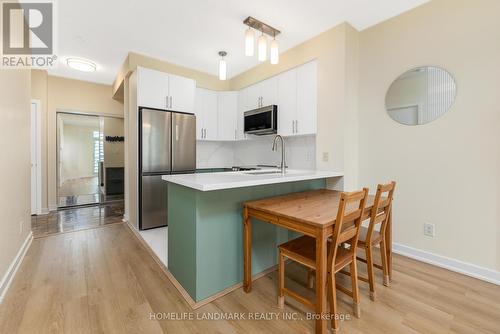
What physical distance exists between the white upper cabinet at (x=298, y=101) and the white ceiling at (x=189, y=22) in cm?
41

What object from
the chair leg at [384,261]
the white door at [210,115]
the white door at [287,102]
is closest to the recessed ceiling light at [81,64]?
the white door at [210,115]

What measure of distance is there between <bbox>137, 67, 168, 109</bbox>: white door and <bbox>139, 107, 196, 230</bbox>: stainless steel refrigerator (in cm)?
11

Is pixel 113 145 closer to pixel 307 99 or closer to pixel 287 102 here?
pixel 287 102

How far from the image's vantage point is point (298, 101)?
3.07 metres

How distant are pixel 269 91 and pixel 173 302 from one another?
2.98 m

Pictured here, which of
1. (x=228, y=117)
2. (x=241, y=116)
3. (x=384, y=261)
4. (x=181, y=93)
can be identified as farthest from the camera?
(x=228, y=117)

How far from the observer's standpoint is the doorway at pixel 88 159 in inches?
185

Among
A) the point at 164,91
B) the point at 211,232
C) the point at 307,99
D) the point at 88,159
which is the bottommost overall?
the point at 211,232

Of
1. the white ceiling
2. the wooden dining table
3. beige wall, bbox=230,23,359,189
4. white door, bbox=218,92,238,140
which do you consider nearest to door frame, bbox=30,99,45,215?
the white ceiling

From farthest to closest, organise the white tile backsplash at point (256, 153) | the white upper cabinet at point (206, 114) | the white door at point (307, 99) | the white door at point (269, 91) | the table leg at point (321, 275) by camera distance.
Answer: the white upper cabinet at point (206, 114) < the white door at point (269, 91) < the white tile backsplash at point (256, 153) < the white door at point (307, 99) < the table leg at point (321, 275)

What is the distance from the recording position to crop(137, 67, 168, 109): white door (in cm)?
317

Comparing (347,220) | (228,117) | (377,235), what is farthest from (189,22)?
(377,235)

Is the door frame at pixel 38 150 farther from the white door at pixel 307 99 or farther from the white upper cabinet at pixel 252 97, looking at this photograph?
the white door at pixel 307 99

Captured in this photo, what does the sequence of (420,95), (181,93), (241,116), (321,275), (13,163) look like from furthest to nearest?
(241,116)
(181,93)
(420,95)
(13,163)
(321,275)
